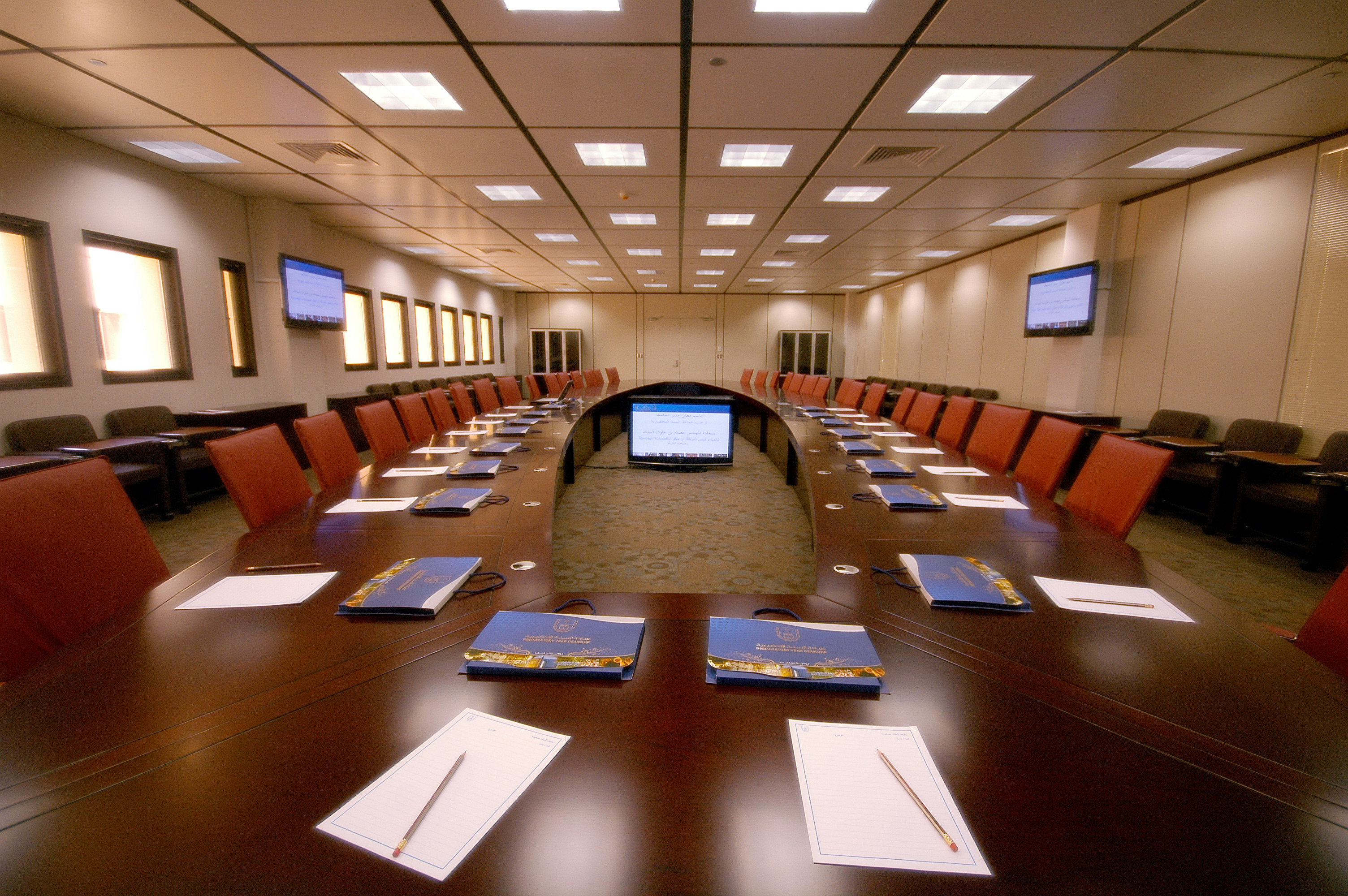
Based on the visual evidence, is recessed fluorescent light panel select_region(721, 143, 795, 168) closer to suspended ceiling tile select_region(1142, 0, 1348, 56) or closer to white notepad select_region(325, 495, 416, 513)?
suspended ceiling tile select_region(1142, 0, 1348, 56)

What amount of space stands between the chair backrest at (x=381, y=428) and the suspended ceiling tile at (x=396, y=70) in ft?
6.18

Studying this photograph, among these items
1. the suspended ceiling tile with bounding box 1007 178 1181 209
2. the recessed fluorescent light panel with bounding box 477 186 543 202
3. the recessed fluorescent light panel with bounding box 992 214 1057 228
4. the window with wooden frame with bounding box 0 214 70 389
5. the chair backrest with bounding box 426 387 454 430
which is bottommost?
the chair backrest with bounding box 426 387 454 430

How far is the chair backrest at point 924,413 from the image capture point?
4.48 metres

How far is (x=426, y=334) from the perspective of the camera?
1016cm

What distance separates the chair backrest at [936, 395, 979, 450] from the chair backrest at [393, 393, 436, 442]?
389cm

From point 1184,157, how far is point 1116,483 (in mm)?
4260

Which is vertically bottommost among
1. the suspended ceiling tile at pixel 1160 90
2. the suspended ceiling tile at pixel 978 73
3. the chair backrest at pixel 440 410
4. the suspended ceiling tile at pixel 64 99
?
the chair backrest at pixel 440 410

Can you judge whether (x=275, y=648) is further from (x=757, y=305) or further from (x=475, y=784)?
(x=757, y=305)

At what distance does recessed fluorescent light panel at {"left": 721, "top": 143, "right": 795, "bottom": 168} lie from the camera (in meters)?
4.07

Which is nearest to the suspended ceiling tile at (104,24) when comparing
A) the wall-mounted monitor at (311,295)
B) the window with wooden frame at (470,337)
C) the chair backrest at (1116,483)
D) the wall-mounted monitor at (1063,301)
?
the wall-mounted monitor at (311,295)

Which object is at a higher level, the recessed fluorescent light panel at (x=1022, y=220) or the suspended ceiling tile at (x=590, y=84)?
the recessed fluorescent light panel at (x=1022, y=220)

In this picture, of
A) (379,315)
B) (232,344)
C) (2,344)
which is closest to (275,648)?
(2,344)

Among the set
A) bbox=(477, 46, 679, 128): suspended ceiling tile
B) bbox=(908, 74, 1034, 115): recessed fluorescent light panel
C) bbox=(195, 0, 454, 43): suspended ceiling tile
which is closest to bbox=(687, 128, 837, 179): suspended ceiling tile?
bbox=(477, 46, 679, 128): suspended ceiling tile

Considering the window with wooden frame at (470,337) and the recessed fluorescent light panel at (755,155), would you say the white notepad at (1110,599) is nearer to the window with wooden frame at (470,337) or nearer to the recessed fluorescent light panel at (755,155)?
the recessed fluorescent light panel at (755,155)
